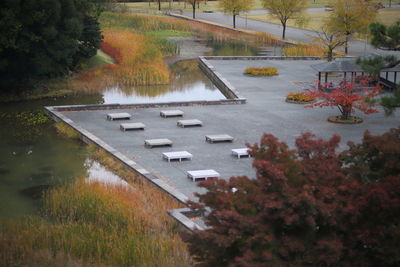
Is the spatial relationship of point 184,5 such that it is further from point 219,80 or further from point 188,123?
point 188,123

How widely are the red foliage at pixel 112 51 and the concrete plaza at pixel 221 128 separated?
9092 mm

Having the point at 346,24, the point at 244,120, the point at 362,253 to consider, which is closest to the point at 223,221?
the point at 362,253

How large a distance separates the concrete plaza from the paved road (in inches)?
673

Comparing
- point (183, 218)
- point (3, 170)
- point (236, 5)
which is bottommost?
point (3, 170)

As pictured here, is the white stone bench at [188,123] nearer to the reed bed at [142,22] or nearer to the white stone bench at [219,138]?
the white stone bench at [219,138]

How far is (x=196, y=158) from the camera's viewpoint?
2155cm

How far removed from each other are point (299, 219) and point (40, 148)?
1547 centimetres

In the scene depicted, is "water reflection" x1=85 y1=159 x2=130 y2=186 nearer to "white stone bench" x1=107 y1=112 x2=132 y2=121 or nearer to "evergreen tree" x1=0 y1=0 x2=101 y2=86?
"white stone bench" x1=107 y1=112 x2=132 y2=121

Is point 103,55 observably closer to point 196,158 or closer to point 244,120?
point 244,120

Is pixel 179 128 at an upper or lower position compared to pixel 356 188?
lower

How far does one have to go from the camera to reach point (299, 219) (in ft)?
33.9

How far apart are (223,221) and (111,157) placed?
1187 centimetres

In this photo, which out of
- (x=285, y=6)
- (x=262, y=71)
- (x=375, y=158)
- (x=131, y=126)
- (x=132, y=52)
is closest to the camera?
(x=375, y=158)

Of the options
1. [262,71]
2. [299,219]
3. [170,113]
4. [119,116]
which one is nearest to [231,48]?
[262,71]
